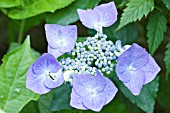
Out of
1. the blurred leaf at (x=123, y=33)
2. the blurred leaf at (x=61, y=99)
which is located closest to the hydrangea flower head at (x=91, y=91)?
the blurred leaf at (x=61, y=99)

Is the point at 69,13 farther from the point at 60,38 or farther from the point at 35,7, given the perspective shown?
the point at 60,38

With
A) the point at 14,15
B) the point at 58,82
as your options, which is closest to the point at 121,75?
the point at 58,82

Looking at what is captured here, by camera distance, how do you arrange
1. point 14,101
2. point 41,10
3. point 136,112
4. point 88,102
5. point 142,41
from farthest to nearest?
point 142,41, point 136,112, point 41,10, point 14,101, point 88,102

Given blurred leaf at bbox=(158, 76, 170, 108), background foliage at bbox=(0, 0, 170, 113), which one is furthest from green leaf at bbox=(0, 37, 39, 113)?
blurred leaf at bbox=(158, 76, 170, 108)

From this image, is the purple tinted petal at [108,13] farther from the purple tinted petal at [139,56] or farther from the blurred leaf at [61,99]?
the blurred leaf at [61,99]

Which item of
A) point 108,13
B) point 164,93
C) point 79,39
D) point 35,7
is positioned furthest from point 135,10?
point 164,93

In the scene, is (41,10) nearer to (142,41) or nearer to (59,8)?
(59,8)
